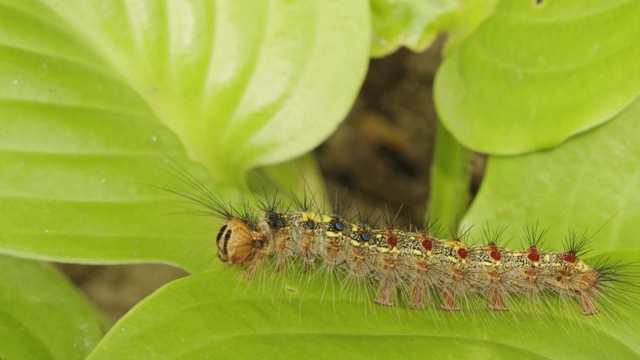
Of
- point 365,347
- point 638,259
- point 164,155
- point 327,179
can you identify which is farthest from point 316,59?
point 327,179

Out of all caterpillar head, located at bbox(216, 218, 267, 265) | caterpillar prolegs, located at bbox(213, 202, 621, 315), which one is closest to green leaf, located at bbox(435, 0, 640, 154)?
caterpillar prolegs, located at bbox(213, 202, 621, 315)

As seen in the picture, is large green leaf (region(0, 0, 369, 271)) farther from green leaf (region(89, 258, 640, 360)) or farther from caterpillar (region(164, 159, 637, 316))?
green leaf (region(89, 258, 640, 360))

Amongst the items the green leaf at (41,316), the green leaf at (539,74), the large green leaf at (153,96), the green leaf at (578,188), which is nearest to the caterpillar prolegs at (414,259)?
the green leaf at (578,188)

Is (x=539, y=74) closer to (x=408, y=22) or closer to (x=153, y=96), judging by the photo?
(x=408, y=22)

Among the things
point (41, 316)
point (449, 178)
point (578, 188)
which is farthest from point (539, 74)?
point (41, 316)

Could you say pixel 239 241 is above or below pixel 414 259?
below

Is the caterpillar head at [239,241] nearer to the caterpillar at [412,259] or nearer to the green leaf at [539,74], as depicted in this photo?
the caterpillar at [412,259]

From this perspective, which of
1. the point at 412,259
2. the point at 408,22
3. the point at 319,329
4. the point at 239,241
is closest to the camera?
the point at 319,329

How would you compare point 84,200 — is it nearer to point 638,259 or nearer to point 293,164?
point 293,164
